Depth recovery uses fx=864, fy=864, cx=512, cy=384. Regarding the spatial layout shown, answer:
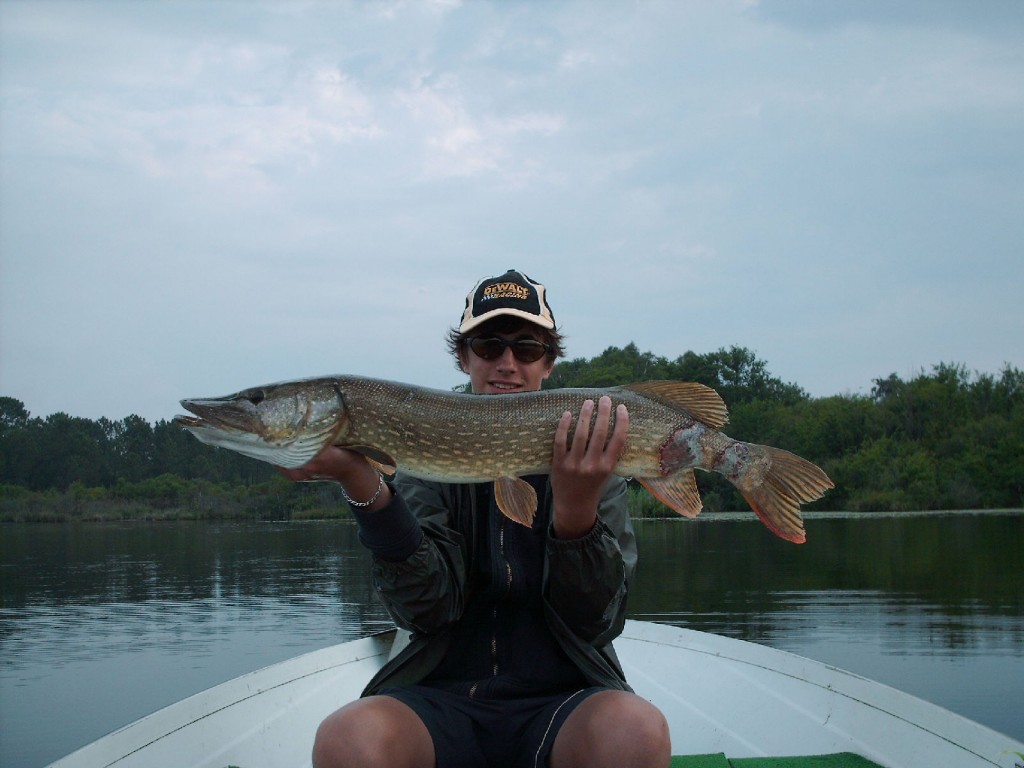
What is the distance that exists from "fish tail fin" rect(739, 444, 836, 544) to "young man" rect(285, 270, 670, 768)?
408 mm

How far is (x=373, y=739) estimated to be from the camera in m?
1.90

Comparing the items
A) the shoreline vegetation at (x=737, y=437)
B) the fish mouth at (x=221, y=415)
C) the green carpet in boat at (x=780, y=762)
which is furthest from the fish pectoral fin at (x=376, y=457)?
the shoreline vegetation at (x=737, y=437)

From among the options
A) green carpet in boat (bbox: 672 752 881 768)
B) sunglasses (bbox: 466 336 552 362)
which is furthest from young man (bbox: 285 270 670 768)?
green carpet in boat (bbox: 672 752 881 768)

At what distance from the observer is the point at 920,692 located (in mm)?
6902

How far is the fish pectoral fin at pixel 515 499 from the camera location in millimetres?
2328

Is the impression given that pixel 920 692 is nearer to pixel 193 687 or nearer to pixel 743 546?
pixel 193 687

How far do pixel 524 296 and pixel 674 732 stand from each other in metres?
2.12

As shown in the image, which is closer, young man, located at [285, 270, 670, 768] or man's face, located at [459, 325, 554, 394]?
young man, located at [285, 270, 670, 768]

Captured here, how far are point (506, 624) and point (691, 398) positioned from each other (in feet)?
2.77

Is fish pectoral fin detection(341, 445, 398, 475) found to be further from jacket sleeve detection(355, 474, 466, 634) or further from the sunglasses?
the sunglasses

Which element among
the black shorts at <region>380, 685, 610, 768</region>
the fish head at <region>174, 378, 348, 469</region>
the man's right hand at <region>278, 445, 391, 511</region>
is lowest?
the black shorts at <region>380, 685, 610, 768</region>

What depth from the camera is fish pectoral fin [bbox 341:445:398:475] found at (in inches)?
92.6

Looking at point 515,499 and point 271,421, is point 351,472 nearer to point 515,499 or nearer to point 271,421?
point 271,421

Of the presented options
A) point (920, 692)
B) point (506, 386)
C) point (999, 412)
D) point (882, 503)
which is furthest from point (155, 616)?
point (999, 412)
